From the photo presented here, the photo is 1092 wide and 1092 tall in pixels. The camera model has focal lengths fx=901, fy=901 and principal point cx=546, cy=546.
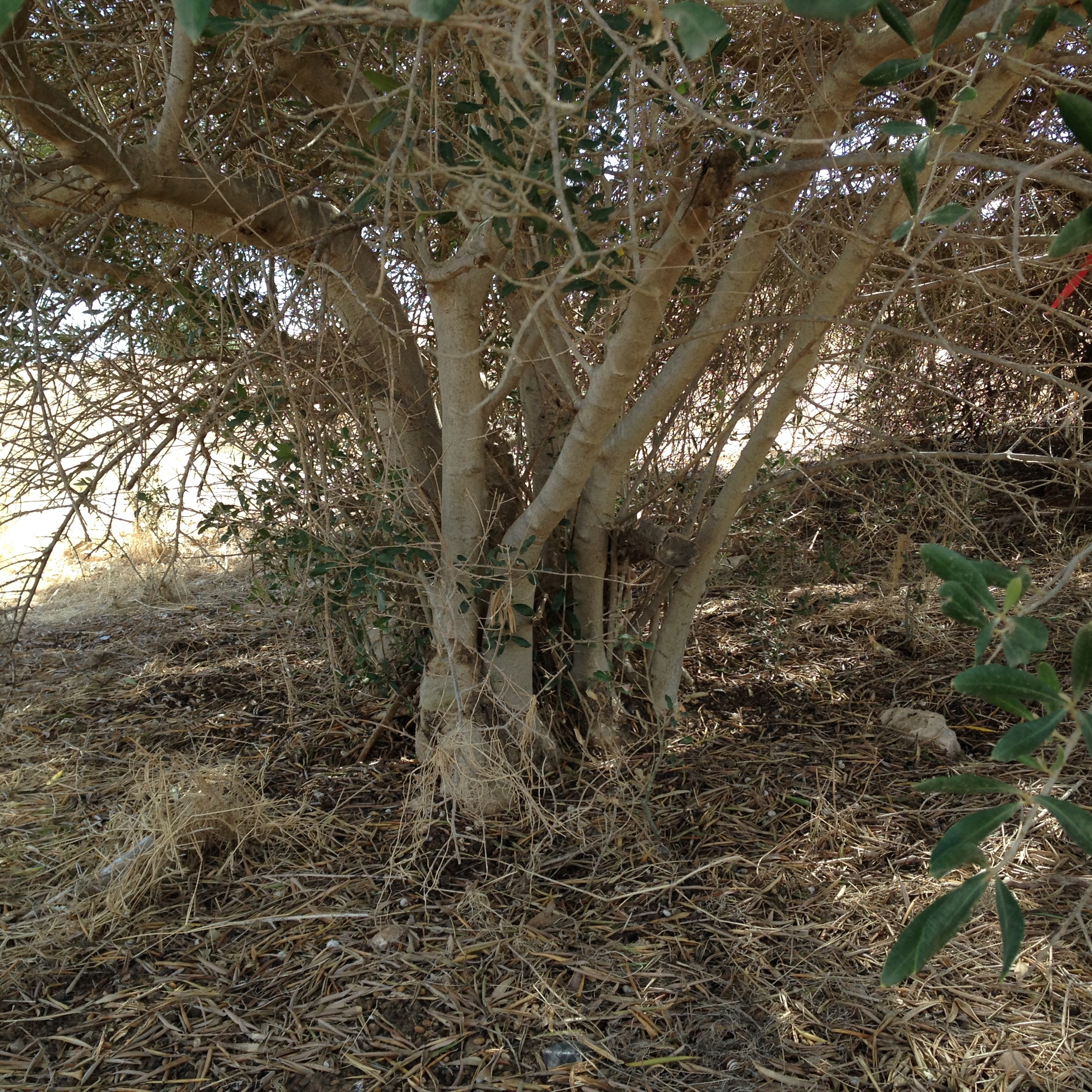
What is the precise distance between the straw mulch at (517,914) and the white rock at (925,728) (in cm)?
Answer: 7

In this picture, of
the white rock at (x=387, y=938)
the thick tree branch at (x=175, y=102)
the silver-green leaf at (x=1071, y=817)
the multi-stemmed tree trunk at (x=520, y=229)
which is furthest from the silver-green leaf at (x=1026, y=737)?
the thick tree branch at (x=175, y=102)

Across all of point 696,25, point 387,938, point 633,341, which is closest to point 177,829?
point 387,938

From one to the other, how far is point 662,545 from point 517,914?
3.92 ft

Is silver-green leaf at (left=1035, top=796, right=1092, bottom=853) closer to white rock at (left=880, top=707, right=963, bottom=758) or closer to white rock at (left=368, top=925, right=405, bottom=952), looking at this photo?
white rock at (left=368, top=925, right=405, bottom=952)

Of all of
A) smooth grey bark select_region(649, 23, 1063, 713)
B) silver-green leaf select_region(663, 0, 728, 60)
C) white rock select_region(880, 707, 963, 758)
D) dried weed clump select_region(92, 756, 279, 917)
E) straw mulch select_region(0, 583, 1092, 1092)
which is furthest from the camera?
white rock select_region(880, 707, 963, 758)

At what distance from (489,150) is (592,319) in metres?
1.28

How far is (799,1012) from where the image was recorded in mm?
2014

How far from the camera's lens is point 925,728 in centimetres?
316

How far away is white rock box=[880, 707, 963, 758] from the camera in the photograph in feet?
10.1

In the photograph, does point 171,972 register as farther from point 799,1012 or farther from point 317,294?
point 317,294

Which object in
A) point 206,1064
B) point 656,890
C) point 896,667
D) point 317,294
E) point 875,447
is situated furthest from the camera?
point 875,447

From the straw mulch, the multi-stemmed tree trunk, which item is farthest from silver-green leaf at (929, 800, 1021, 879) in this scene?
the multi-stemmed tree trunk

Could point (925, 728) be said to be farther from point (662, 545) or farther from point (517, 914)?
point (517, 914)

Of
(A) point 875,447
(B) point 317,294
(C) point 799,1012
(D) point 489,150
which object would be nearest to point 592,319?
(B) point 317,294
